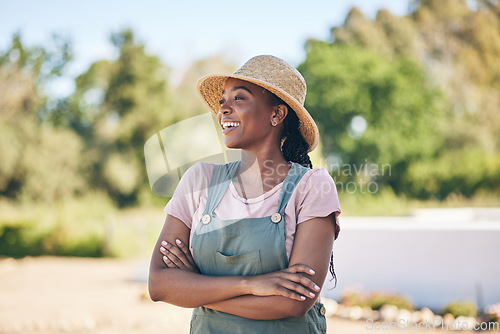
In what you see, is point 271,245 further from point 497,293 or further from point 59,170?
point 59,170

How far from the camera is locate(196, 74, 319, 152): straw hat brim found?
2.00 m

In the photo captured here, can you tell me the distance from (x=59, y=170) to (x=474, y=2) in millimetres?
33424

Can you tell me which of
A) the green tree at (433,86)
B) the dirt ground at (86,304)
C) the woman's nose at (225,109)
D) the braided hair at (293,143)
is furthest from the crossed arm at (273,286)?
the green tree at (433,86)

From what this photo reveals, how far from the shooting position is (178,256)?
1.91 metres

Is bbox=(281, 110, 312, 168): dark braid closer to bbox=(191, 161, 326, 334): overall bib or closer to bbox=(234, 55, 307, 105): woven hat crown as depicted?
bbox=(234, 55, 307, 105): woven hat crown

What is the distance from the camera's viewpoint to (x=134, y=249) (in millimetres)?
13906

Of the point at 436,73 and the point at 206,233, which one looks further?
the point at 436,73

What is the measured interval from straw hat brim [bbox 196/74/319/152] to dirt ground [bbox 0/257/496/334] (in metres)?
4.35

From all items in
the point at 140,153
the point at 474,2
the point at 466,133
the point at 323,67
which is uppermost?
the point at 474,2

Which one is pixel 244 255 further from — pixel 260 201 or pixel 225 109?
pixel 225 109

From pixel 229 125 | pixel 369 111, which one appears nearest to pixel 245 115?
pixel 229 125

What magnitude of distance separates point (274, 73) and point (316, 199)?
0.53 m

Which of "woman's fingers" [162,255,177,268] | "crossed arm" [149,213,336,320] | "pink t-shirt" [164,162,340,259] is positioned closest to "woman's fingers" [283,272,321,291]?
"crossed arm" [149,213,336,320]

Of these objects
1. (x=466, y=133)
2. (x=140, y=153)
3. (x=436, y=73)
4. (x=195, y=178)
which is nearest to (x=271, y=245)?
(x=195, y=178)
